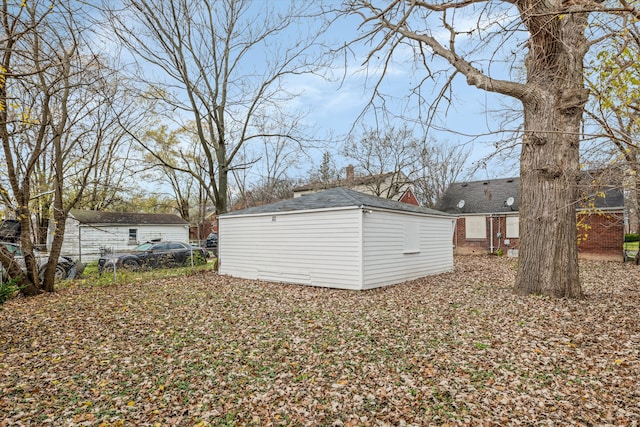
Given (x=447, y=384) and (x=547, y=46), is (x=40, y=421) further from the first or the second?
(x=547, y=46)

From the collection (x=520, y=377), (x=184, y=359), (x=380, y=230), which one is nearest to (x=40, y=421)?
(x=184, y=359)

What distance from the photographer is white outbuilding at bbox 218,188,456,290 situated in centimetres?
966

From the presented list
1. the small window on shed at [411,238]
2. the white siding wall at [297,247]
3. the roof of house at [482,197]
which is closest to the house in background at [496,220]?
the roof of house at [482,197]

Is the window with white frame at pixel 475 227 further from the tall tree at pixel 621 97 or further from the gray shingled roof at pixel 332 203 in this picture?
the tall tree at pixel 621 97

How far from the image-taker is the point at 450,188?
24406 millimetres

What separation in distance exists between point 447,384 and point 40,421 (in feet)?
13.7

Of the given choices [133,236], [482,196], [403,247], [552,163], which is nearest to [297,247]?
[403,247]

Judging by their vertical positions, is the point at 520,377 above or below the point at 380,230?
below

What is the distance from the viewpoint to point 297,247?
1091 cm

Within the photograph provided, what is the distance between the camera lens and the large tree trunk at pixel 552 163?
6.93 metres

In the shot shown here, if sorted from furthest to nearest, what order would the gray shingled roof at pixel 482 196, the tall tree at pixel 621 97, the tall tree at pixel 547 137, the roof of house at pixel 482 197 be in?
the gray shingled roof at pixel 482 196 < the roof of house at pixel 482 197 < the tall tree at pixel 547 137 < the tall tree at pixel 621 97

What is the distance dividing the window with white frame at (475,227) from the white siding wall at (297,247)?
1444 centimetres

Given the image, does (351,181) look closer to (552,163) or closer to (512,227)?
(512,227)

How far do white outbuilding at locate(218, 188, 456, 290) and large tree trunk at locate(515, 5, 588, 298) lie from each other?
146 inches
